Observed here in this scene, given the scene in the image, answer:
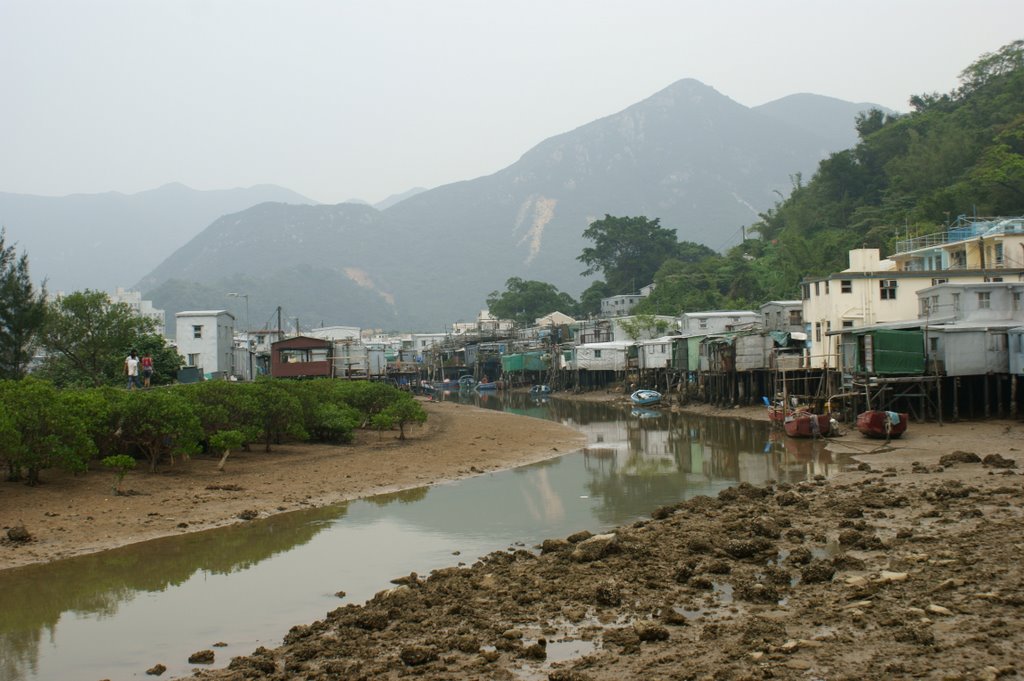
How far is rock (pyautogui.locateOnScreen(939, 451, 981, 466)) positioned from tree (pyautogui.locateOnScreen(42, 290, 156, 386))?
36.6 metres

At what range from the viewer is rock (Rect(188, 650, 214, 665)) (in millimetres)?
13148

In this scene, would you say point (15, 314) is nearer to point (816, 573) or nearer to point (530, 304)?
point (816, 573)

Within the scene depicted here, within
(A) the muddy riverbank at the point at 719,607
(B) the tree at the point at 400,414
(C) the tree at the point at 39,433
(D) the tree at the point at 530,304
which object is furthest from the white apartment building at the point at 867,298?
(D) the tree at the point at 530,304

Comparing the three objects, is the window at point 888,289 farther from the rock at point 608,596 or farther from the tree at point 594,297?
the tree at point 594,297

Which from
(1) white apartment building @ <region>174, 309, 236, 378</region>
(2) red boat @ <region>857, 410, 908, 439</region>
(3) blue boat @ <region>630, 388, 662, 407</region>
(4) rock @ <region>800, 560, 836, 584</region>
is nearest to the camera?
(4) rock @ <region>800, 560, 836, 584</region>

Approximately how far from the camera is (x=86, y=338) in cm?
4600

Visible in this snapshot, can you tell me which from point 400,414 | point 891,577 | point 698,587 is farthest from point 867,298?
point 698,587

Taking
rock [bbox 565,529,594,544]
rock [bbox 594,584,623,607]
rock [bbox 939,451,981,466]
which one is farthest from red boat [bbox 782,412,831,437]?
rock [bbox 594,584,623,607]

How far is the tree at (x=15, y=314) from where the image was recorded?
37.2 meters

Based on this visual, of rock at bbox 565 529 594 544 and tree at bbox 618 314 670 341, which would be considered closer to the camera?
rock at bbox 565 529 594 544

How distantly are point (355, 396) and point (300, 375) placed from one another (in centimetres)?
2018

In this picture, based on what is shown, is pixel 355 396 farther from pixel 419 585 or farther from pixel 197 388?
pixel 419 585

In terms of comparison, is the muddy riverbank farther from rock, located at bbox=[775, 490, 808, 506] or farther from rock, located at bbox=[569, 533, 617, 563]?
rock, located at bbox=[775, 490, 808, 506]

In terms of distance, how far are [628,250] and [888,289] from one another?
8063 cm
